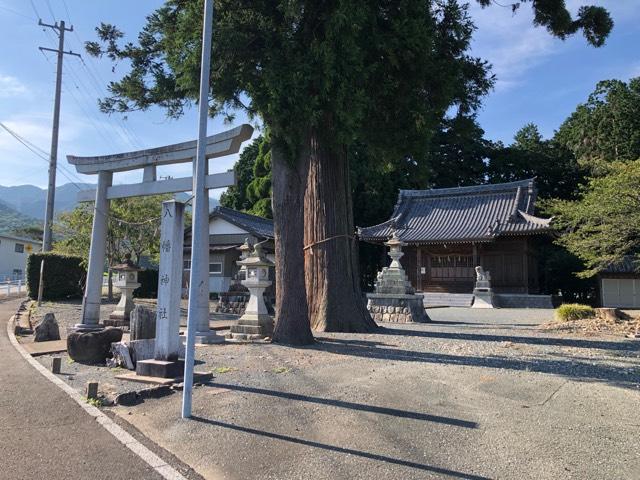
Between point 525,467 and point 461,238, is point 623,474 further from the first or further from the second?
point 461,238

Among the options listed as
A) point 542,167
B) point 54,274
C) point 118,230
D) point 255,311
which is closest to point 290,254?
point 255,311

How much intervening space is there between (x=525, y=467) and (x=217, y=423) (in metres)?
2.87

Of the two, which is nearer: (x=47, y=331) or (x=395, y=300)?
(x=47, y=331)

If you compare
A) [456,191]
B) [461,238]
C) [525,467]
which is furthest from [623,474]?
[456,191]

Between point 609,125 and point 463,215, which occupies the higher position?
point 609,125

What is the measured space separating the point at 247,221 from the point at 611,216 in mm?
21761

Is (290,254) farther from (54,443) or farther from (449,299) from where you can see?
(449,299)

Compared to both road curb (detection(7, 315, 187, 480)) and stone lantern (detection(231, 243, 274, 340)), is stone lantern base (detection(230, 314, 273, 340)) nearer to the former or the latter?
stone lantern (detection(231, 243, 274, 340))

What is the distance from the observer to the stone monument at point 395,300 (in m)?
16.7

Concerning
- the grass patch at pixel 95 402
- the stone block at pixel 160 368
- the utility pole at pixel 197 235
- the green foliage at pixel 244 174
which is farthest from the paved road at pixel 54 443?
the green foliage at pixel 244 174

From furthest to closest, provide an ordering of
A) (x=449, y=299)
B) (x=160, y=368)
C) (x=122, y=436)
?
(x=449, y=299), (x=160, y=368), (x=122, y=436)

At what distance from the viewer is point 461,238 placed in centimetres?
2780

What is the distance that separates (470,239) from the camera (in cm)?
2739

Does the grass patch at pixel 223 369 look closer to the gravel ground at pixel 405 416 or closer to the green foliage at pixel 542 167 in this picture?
the gravel ground at pixel 405 416
